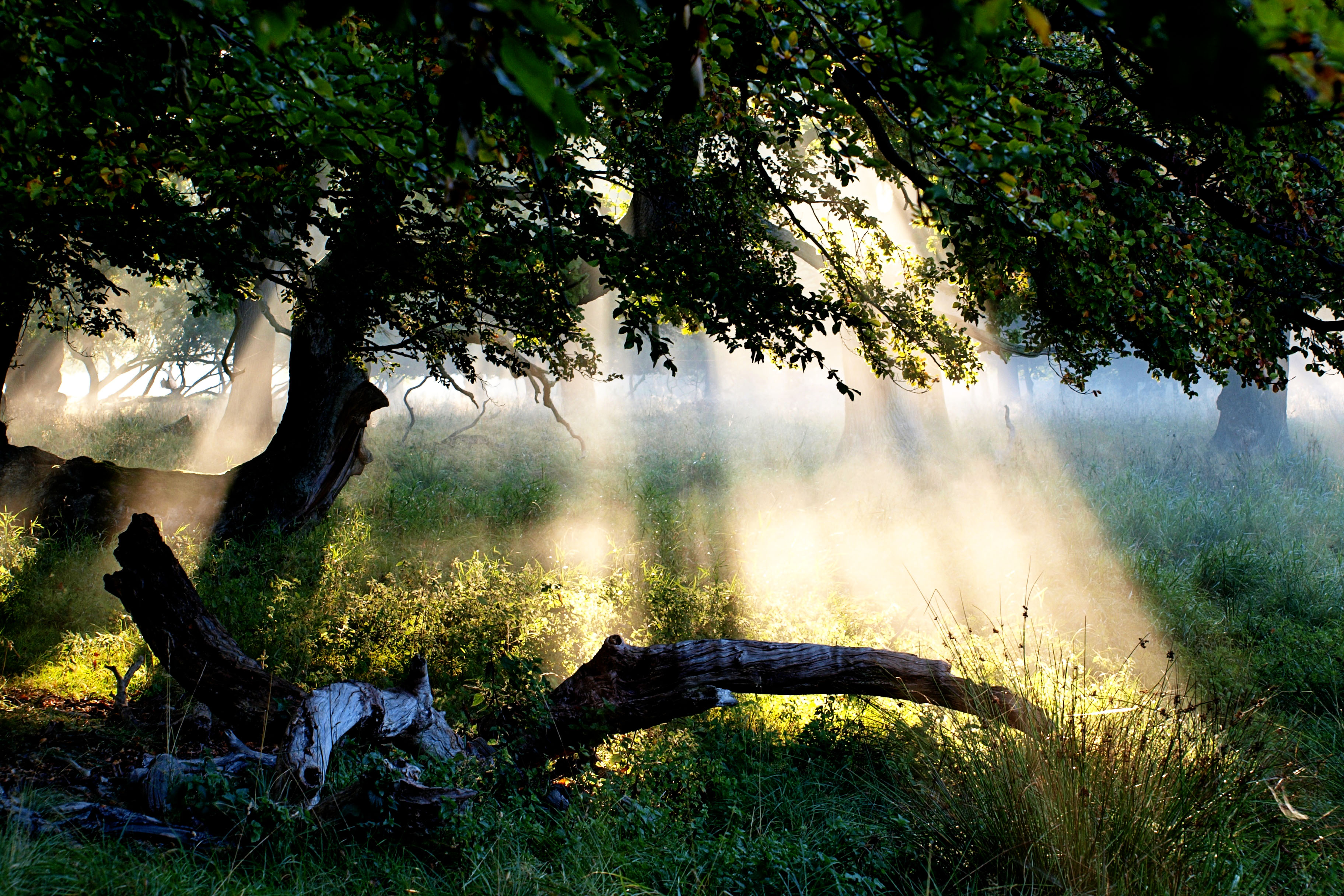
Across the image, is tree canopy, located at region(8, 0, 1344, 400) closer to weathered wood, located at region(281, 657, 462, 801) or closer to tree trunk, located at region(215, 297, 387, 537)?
tree trunk, located at region(215, 297, 387, 537)

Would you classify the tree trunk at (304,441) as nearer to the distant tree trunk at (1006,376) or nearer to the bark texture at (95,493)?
the bark texture at (95,493)

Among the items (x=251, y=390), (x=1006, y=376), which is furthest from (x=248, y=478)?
(x=1006, y=376)

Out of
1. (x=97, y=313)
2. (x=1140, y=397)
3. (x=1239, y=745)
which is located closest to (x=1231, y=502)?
(x=1239, y=745)

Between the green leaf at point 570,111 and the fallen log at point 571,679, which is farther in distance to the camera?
the fallen log at point 571,679

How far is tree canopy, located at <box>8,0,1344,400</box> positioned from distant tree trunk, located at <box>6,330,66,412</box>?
16594 mm

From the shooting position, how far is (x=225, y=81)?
152 inches

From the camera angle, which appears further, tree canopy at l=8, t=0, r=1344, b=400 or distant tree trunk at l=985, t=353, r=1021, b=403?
distant tree trunk at l=985, t=353, r=1021, b=403

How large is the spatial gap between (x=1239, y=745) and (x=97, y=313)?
10.2 metres

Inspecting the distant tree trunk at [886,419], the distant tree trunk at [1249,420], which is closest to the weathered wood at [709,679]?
the distant tree trunk at [886,419]

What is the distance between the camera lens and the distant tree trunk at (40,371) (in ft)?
69.1

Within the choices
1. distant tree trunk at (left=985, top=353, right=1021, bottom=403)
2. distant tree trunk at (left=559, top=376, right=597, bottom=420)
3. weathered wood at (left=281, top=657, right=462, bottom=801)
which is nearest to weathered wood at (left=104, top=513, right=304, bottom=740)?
weathered wood at (left=281, top=657, right=462, bottom=801)

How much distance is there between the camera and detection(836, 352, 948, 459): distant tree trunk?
47.7ft

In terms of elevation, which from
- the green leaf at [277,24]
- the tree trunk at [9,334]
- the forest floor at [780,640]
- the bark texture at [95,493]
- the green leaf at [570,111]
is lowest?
the forest floor at [780,640]

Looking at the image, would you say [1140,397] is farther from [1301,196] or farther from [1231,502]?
[1301,196]
